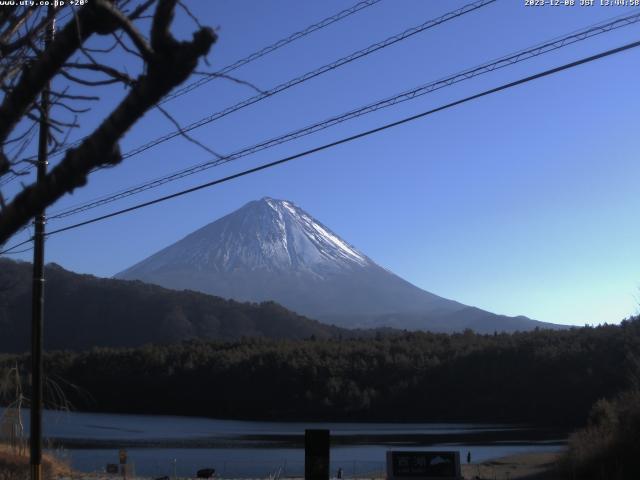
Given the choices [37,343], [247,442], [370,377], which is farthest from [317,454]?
[370,377]

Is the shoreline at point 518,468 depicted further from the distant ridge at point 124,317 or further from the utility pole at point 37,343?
the distant ridge at point 124,317

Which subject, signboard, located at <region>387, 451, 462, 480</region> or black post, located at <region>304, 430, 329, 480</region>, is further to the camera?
signboard, located at <region>387, 451, 462, 480</region>

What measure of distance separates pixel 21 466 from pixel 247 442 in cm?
3158

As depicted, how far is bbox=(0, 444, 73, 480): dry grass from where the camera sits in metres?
20.3

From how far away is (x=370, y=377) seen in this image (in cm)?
A: 8319

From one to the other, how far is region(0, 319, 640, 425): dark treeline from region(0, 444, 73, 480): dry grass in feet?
153

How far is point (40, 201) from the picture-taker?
488 centimetres

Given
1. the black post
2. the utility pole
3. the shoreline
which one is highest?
the utility pole

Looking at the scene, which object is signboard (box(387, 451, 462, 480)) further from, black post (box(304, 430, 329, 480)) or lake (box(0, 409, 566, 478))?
lake (box(0, 409, 566, 478))

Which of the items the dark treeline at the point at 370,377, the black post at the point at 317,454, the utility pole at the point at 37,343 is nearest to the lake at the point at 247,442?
the dark treeline at the point at 370,377

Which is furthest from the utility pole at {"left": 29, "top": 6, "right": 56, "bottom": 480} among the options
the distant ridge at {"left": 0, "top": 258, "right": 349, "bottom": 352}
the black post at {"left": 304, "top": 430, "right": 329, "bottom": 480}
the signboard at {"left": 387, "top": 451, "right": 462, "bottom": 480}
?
the distant ridge at {"left": 0, "top": 258, "right": 349, "bottom": 352}

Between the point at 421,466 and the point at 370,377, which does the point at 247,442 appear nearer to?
the point at 370,377

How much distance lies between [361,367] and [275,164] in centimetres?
7219

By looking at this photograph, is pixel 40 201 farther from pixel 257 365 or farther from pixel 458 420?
pixel 257 365
